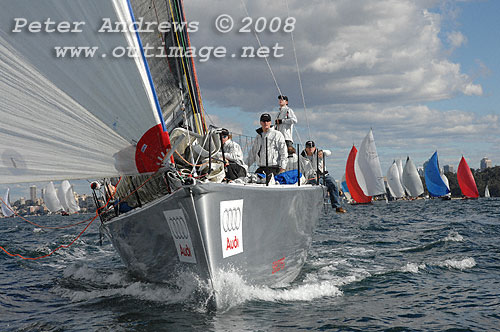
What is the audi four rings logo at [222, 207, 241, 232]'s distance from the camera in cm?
460

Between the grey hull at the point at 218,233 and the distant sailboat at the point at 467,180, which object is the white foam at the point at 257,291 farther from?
the distant sailboat at the point at 467,180

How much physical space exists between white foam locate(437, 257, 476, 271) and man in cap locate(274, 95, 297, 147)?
3.22 metres

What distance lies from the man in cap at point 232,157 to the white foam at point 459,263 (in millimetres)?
3684

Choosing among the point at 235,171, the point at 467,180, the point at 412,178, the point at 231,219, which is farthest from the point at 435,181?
the point at 231,219

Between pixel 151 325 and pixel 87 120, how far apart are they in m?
1.94

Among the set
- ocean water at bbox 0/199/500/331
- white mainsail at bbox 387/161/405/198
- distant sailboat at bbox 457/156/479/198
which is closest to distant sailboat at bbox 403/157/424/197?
white mainsail at bbox 387/161/405/198

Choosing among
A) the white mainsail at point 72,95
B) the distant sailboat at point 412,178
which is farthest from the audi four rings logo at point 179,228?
the distant sailboat at point 412,178

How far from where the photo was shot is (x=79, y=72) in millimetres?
4238

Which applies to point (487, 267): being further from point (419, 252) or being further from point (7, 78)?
point (7, 78)

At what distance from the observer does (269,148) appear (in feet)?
21.9

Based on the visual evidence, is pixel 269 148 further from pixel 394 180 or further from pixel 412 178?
pixel 394 180

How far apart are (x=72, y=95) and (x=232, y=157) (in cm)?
227

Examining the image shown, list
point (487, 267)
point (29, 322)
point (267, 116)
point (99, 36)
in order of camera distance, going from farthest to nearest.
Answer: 1. point (487, 267)
2. point (267, 116)
3. point (29, 322)
4. point (99, 36)

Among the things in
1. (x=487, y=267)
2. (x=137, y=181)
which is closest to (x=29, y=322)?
(x=137, y=181)
